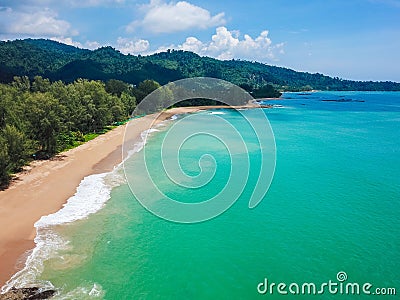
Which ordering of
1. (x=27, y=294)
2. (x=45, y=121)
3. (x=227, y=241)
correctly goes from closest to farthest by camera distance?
(x=27, y=294) → (x=227, y=241) → (x=45, y=121)

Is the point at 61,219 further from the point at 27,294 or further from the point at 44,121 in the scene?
the point at 44,121

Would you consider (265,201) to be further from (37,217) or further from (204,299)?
(37,217)

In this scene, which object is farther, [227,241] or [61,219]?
[61,219]

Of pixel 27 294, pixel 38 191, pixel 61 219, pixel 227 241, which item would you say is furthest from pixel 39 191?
pixel 227 241

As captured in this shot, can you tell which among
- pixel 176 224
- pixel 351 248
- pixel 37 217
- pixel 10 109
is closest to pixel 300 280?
pixel 351 248

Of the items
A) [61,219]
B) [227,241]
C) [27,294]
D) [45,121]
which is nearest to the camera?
[27,294]
